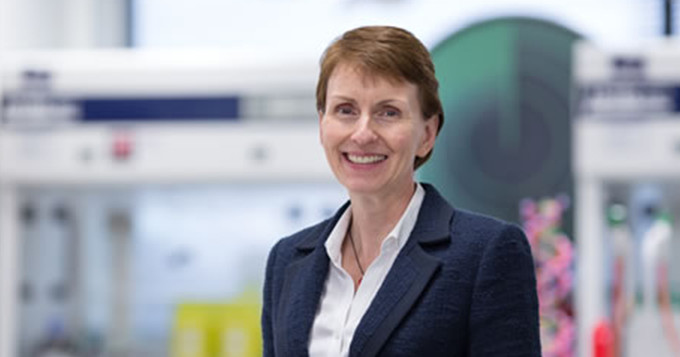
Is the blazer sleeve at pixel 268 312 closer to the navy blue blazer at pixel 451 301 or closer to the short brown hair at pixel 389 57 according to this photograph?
the navy blue blazer at pixel 451 301

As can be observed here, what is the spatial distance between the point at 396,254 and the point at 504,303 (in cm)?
12

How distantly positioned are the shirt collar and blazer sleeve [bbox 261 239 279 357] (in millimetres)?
86

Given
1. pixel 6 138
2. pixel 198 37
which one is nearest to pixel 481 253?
pixel 6 138

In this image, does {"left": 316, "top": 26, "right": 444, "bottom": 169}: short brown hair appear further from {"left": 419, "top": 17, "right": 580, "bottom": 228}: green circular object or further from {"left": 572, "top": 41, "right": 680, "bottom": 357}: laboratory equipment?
{"left": 419, "top": 17, "right": 580, "bottom": 228}: green circular object

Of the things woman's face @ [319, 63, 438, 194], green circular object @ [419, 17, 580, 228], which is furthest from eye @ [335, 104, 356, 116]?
green circular object @ [419, 17, 580, 228]

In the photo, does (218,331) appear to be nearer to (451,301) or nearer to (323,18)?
(451,301)

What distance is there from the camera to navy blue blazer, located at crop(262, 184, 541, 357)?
923 millimetres

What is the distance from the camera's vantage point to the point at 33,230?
267cm

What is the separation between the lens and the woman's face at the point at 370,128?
0.95 meters

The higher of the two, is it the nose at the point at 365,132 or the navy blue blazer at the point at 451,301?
the nose at the point at 365,132

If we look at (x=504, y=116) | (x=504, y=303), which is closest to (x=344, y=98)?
(x=504, y=303)

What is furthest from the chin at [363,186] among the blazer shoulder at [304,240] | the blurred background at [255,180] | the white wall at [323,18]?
the white wall at [323,18]

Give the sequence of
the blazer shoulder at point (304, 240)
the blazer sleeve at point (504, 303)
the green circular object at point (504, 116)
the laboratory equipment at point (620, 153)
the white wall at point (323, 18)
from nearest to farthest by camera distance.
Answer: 1. the blazer sleeve at point (504, 303)
2. the blazer shoulder at point (304, 240)
3. the laboratory equipment at point (620, 153)
4. the green circular object at point (504, 116)
5. the white wall at point (323, 18)

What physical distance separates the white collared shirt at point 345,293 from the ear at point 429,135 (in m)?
0.05
